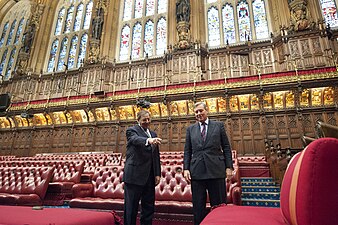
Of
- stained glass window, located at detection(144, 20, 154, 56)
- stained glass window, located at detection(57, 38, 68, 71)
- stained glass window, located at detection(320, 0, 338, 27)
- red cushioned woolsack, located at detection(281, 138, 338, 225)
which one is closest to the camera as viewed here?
red cushioned woolsack, located at detection(281, 138, 338, 225)

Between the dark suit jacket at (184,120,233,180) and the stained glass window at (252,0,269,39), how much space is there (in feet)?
40.2

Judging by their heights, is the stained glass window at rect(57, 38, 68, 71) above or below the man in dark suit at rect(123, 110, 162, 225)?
above

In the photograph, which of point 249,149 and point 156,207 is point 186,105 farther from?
point 156,207

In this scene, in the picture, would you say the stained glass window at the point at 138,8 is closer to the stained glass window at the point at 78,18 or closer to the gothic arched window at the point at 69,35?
the gothic arched window at the point at 69,35

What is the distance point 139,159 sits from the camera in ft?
8.13

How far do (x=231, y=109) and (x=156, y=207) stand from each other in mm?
7772

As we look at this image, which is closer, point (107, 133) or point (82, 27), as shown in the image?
point (107, 133)

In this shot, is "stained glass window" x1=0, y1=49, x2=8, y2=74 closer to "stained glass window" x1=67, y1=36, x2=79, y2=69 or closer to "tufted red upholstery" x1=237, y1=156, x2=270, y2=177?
"stained glass window" x1=67, y1=36, x2=79, y2=69

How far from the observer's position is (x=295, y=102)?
8766mm

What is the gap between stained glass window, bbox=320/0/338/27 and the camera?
10938mm

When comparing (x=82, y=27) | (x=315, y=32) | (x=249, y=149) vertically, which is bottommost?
(x=249, y=149)

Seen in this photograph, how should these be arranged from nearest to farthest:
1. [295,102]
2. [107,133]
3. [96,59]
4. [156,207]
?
[156,207], [295,102], [107,133], [96,59]

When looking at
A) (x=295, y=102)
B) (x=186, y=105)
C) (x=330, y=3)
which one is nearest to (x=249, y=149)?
(x=295, y=102)

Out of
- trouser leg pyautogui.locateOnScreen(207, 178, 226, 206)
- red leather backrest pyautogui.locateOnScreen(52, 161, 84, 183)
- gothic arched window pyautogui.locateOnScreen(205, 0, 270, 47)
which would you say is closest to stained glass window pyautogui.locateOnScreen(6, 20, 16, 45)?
gothic arched window pyautogui.locateOnScreen(205, 0, 270, 47)
